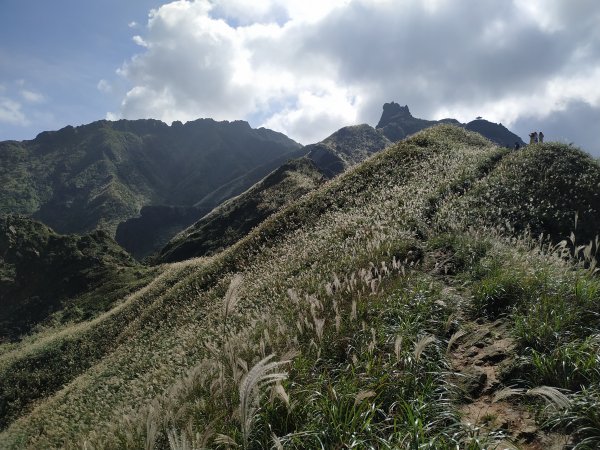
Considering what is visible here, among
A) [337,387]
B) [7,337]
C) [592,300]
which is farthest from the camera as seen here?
[7,337]

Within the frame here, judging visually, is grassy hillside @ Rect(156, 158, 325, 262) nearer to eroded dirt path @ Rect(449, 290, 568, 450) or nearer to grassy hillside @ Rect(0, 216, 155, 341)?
grassy hillside @ Rect(0, 216, 155, 341)

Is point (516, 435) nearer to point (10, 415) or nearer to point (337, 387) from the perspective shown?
point (337, 387)

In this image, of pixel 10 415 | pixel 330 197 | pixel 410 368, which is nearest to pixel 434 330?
pixel 410 368

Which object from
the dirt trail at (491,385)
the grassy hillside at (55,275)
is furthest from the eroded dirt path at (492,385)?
the grassy hillside at (55,275)

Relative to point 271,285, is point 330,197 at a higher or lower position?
higher

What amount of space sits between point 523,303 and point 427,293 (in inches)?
56.4

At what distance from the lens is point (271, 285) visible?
1355 centimetres

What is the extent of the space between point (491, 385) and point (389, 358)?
47.8 inches

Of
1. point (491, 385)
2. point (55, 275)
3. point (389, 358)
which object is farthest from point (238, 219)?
point (491, 385)

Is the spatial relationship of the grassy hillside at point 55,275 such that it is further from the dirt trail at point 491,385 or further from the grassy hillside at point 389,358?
the dirt trail at point 491,385

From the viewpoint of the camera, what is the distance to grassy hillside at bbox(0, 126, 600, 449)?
3902mm

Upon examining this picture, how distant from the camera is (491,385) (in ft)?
16.0

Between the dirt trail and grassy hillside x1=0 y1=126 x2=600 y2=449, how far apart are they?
0.07 feet

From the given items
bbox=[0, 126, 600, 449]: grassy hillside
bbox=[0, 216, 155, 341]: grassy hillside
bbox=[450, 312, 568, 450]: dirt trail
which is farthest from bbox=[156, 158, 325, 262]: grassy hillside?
bbox=[450, 312, 568, 450]: dirt trail
